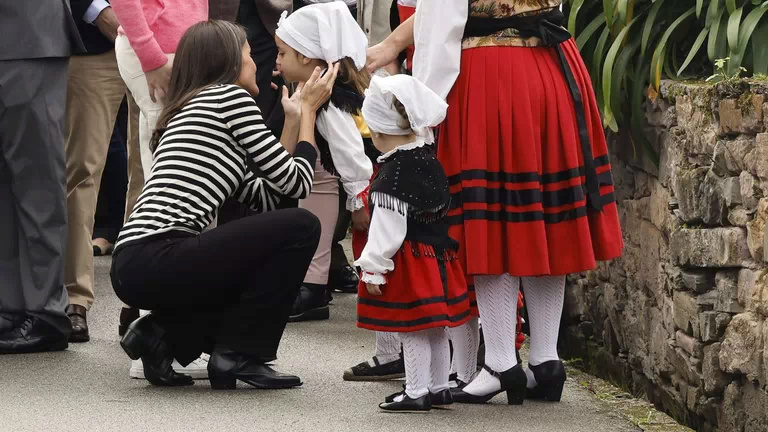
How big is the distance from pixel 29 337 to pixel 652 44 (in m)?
2.86

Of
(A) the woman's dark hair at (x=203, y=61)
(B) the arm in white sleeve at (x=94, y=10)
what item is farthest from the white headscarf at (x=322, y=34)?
(B) the arm in white sleeve at (x=94, y=10)

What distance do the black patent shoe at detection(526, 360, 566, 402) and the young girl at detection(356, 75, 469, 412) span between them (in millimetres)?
421

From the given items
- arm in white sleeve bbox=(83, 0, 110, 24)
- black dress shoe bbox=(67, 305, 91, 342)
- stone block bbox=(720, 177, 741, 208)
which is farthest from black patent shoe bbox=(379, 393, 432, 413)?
arm in white sleeve bbox=(83, 0, 110, 24)

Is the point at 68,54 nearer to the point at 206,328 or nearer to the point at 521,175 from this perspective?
the point at 206,328

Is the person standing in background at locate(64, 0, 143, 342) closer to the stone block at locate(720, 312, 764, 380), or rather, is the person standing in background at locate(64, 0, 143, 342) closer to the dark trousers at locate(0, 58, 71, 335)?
the dark trousers at locate(0, 58, 71, 335)

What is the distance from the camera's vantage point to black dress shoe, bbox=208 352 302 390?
200 inches

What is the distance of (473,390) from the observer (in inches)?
195

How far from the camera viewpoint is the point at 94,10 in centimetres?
598

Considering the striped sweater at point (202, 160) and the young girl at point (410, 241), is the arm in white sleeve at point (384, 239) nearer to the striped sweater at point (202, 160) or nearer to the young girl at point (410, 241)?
the young girl at point (410, 241)

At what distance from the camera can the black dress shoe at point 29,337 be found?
5.71 meters

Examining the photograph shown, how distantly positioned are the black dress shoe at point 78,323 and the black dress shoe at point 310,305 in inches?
38.9

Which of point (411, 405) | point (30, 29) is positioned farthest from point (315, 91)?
point (411, 405)

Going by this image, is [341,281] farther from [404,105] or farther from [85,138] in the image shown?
[404,105]

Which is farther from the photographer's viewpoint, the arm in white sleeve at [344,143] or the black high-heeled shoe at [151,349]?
the arm in white sleeve at [344,143]
